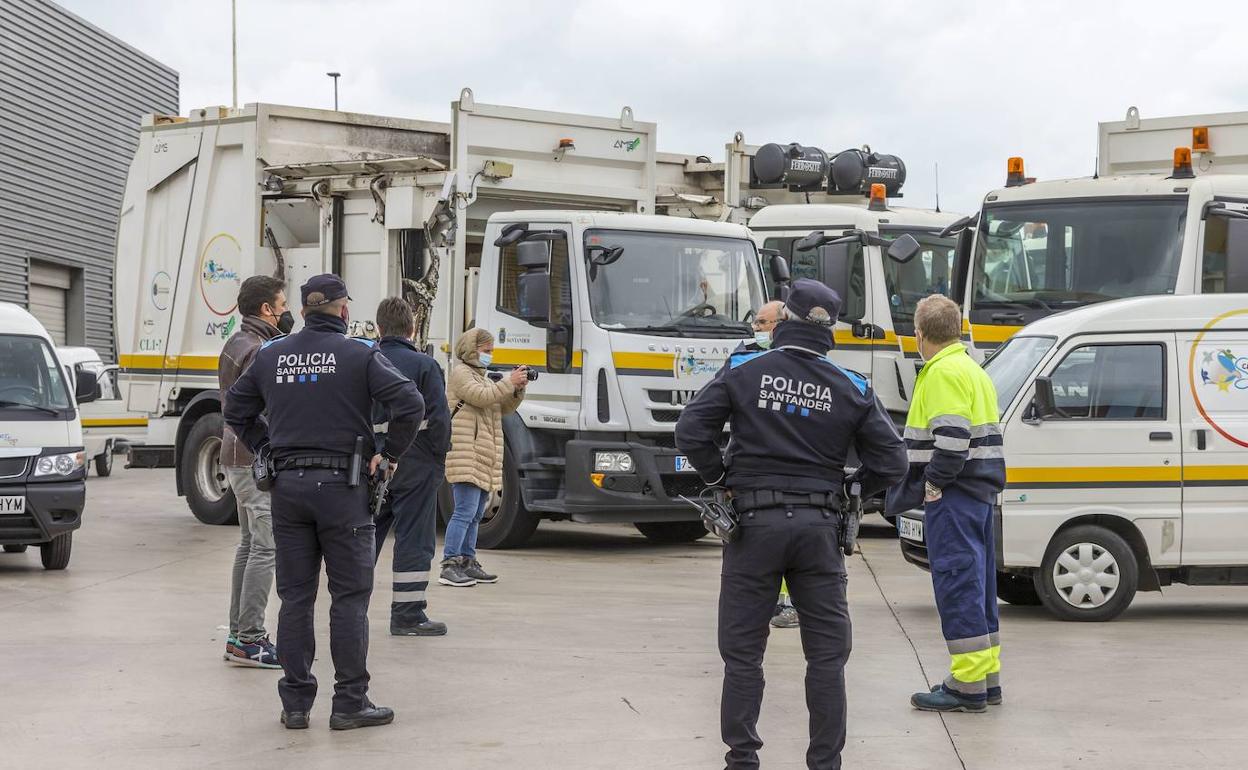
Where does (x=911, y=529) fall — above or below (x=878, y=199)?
below

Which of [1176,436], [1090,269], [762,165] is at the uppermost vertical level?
[762,165]

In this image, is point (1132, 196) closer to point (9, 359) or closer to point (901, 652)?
point (901, 652)

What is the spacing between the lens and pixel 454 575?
34.9 ft

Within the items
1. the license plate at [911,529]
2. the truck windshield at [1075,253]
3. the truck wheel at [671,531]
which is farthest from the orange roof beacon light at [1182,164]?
the truck wheel at [671,531]

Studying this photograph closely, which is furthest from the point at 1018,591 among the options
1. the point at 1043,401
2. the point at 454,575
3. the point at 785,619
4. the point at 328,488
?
the point at 328,488

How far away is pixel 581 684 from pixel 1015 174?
7039mm

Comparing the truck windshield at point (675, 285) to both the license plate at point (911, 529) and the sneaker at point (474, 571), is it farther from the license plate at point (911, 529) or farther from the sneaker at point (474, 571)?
the license plate at point (911, 529)

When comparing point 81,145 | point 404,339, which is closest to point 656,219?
point 404,339

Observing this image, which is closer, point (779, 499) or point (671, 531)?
point (779, 499)

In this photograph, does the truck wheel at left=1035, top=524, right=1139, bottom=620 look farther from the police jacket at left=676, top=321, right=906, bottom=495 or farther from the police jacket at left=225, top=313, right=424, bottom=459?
the police jacket at left=225, top=313, right=424, bottom=459

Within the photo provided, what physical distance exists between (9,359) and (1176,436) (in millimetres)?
7874

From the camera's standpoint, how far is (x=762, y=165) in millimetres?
15859

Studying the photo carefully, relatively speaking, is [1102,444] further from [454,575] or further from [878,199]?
[878,199]

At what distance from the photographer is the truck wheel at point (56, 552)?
11.5 m
